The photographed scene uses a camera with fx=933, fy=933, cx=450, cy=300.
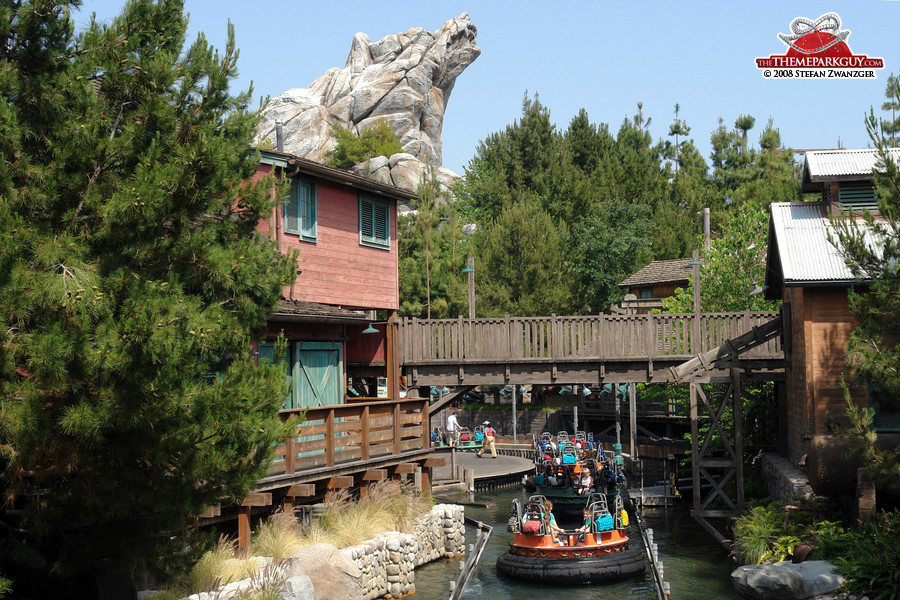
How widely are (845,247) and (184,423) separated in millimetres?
10434

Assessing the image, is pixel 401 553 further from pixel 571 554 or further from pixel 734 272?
pixel 734 272

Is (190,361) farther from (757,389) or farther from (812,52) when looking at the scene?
(812,52)

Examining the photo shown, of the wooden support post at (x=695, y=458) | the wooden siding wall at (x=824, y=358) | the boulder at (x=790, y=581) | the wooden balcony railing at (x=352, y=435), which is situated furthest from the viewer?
the wooden support post at (x=695, y=458)

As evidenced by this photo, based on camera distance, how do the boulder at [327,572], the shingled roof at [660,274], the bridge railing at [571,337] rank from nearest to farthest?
the boulder at [327,572]
the bridge railing at [571,337]
the shingled roof at [660,274]

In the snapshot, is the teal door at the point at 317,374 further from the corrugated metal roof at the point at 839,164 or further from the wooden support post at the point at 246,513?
the corrugated metal roof at the point at 839,164

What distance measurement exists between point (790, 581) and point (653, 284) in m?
37.9

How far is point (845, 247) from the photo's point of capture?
1470 cm

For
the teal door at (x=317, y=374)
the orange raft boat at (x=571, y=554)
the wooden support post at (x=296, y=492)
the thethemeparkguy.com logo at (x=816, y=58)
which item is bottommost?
the orange raft boat at (x=571, y=554)

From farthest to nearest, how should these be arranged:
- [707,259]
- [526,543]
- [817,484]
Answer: [707,259] < [526,543] < [817,484]

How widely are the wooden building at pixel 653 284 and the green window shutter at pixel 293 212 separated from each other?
104 ft

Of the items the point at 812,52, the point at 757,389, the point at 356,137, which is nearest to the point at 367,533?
the point at 757,389

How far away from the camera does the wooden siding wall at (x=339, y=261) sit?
21.5 meters

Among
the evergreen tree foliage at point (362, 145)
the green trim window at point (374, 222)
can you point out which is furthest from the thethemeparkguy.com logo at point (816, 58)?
the evergreen tree foliage at point (362, 145)

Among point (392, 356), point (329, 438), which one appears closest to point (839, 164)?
point (392, 356)
